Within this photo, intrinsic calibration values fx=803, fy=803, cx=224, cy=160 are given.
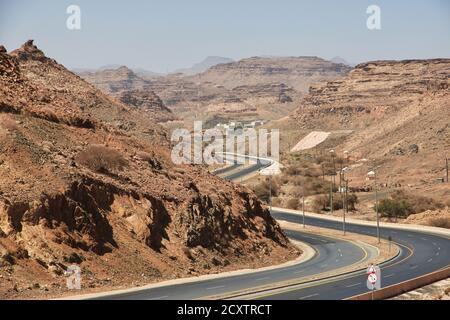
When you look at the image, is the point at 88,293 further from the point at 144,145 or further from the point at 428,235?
the point at 428,235

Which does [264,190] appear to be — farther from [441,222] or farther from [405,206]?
[441,222]

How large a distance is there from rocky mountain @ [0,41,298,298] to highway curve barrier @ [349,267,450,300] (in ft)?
36.2

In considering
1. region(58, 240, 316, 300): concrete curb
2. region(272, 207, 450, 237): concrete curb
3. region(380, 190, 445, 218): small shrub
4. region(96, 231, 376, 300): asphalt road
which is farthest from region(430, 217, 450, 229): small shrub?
region(58, 240, 316, 300): concrete curb

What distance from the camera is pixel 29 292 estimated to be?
111 ft

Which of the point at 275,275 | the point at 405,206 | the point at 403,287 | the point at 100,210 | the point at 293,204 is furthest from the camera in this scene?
the point at 293,204

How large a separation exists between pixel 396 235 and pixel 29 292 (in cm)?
4420

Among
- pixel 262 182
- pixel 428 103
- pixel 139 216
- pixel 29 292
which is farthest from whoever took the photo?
pixel 428 103

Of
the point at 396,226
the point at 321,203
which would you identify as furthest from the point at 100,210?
the point at 321,203

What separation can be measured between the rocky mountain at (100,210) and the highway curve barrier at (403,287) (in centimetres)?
1102

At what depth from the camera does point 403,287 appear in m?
37.9

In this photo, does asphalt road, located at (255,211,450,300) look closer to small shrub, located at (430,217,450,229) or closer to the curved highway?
the curved highway

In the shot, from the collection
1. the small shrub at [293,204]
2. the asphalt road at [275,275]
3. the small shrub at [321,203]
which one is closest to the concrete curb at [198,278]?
the asphalt road at [275,275]

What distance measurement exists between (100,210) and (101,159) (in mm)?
5653
